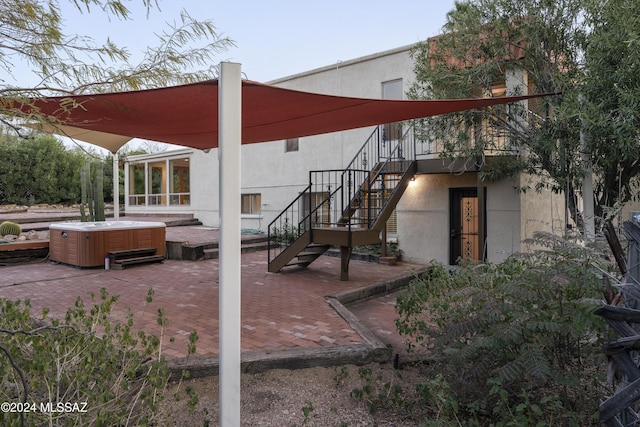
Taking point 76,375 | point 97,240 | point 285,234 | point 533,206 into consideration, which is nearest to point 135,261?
point 97,240

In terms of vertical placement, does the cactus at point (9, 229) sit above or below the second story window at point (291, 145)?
below

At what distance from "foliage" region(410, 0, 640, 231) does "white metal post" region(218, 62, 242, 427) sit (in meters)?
3.85

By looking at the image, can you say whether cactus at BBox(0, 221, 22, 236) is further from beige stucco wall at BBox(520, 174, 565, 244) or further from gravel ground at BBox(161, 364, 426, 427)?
beige stucco wall at BBox(520, 174, 565, 244)

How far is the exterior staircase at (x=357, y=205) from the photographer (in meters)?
7.59

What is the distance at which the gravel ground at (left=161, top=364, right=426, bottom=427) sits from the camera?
9.59 feet

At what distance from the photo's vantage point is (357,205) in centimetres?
882

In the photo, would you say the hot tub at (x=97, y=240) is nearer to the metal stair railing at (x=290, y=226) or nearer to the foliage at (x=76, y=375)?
the metal stair railing at (x=290, y=226)

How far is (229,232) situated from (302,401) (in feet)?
5.22

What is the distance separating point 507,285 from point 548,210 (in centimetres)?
713

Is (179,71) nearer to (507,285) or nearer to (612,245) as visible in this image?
(507,285)

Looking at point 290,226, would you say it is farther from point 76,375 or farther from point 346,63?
point 76,375

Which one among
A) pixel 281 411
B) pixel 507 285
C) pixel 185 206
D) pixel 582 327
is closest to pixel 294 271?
pixel 281 411

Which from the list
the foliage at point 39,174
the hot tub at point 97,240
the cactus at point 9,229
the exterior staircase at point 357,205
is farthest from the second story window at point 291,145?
the foliage at point 39,174

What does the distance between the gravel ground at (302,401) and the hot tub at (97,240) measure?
21.2 feet
